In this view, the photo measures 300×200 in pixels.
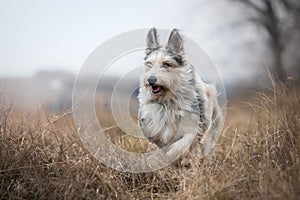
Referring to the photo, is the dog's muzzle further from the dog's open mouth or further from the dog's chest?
the dog's chest

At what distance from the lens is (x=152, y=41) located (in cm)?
544

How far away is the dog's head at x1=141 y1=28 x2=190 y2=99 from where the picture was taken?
5.18m

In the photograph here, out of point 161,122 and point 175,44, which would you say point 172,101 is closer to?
point 161,122

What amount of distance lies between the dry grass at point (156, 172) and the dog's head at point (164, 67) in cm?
86

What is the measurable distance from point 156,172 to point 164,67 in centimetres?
114

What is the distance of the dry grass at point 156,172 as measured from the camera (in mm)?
3699

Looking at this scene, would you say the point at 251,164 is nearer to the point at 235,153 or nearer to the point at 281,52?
the point at 235,153

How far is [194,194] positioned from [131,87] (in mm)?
2297

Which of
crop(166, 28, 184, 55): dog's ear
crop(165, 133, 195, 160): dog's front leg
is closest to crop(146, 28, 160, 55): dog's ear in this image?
crop(166, 28, 184, 55): dog's ear

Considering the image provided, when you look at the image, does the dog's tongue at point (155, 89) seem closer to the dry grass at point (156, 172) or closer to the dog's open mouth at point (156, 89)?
the dog's open mouth at point (156, 89)

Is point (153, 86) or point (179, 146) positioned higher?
point (153, 86)

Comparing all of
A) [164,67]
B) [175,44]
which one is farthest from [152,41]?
[164,67]

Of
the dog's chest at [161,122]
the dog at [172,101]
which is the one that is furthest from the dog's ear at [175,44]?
the dog's chest at [161,122]

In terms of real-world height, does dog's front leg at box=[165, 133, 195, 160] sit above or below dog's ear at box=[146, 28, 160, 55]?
below
